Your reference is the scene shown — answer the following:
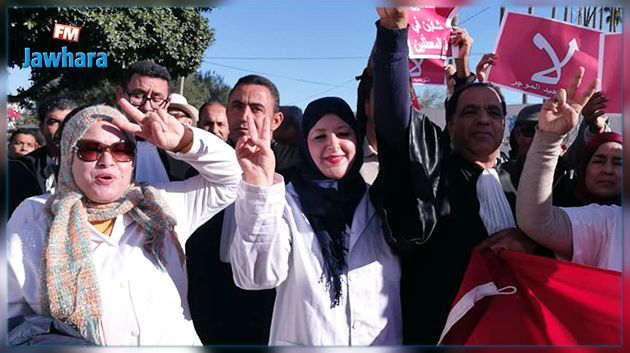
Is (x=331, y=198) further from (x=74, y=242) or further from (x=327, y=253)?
(x=74, y=242)

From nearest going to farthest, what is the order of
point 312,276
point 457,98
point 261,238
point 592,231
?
1. point 261,238
2. point 312,276
3. point 592,231
4. point 457,98

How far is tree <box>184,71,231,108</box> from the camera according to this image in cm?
259

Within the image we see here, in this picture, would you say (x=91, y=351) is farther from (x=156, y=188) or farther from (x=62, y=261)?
(x=156, y=188)

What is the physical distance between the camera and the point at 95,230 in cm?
245

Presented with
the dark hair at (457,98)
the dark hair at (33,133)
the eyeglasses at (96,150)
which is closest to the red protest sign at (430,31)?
the dark hair at (457,98)

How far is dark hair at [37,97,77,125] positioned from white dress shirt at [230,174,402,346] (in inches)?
34.3

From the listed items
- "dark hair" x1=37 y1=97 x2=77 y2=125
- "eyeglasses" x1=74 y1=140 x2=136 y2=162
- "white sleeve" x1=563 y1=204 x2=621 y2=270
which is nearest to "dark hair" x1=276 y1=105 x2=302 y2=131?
"eyeglasses" x1=74 y1=140 x2=136 y2=162

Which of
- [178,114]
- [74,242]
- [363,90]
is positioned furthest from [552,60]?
[74,242]

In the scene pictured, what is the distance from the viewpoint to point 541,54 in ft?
9.02

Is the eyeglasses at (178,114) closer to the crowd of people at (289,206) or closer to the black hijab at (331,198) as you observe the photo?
the crowd of people at (289,206)

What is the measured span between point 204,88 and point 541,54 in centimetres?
150

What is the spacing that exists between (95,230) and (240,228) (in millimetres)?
594

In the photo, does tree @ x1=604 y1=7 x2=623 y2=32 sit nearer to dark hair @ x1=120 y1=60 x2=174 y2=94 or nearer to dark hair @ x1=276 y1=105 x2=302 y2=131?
dark hair @ x1=276 y1=105 x2=302 y2=131

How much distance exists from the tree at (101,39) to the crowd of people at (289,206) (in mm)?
78
